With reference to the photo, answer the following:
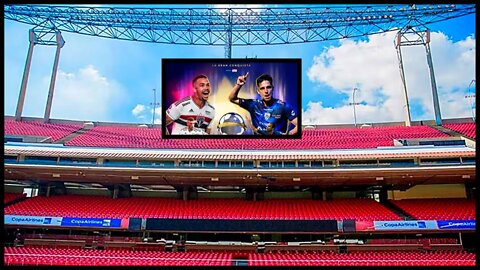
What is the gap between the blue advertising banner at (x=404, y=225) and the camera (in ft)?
38.3

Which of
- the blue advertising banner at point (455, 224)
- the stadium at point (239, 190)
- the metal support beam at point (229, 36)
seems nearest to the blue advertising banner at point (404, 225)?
the stadium at point (239, 190)

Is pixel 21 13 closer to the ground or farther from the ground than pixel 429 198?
farther from the ground

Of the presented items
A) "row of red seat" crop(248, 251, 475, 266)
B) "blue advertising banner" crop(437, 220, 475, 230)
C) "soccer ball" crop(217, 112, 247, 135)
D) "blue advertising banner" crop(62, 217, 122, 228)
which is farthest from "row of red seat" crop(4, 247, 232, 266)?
"blue advertising banner" crop(437, 220, 475, 230)

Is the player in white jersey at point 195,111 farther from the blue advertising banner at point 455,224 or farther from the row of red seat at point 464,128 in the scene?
the row of red seat at point 464,128

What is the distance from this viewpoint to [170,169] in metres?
12.3

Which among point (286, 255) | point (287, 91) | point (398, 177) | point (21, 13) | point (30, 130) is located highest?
point (21, 13)

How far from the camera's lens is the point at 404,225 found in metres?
11.7

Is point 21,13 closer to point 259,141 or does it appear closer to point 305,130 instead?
point 259,141

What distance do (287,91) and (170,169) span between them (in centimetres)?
647

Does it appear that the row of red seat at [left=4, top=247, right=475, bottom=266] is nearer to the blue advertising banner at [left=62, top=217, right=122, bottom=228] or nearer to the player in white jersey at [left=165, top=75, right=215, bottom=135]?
the blue advertising banner at [left=62, top=217, right=122, bottom=228]

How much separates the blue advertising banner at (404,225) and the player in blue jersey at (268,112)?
629cm

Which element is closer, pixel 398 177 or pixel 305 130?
pixel 398 177

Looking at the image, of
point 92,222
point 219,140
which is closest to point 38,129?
point 92,222

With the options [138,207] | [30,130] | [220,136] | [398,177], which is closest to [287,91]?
[220,136]
